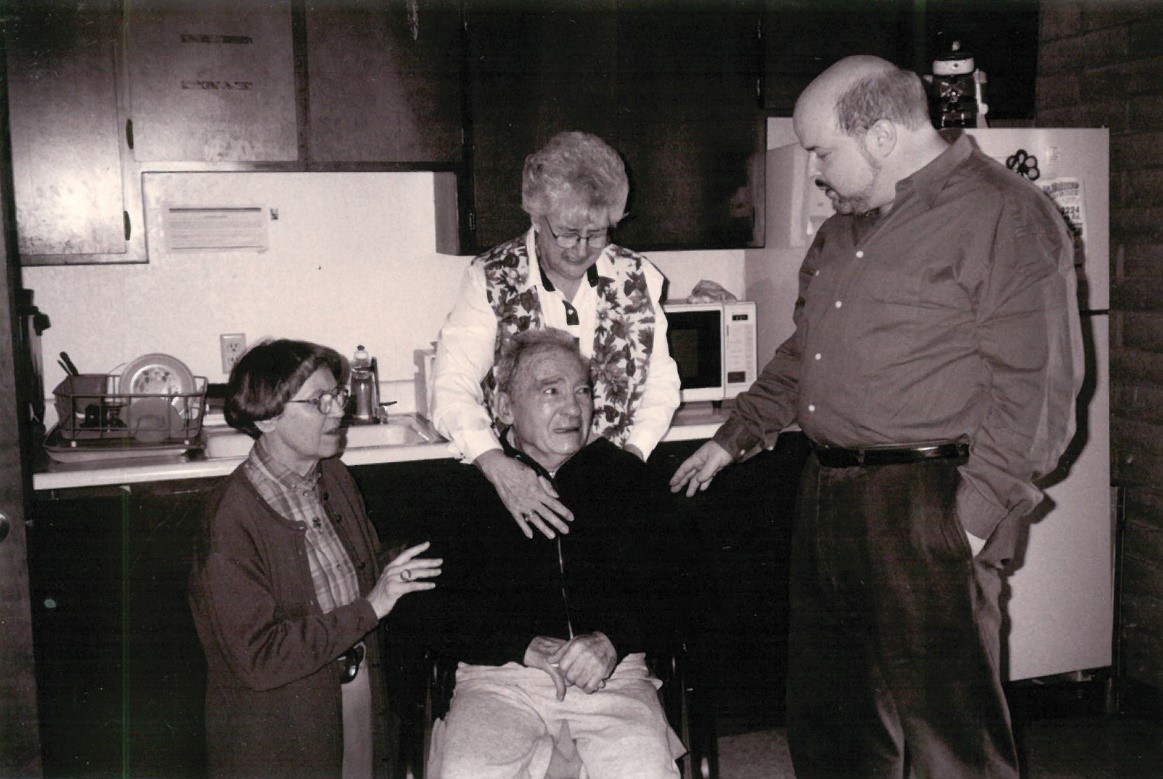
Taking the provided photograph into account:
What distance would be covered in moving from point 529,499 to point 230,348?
5.04 feet

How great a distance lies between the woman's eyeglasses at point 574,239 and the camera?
2.34 metres

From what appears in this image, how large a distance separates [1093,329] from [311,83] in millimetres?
2447

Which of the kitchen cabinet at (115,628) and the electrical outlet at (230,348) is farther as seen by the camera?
the electrical outlet at (230,348)

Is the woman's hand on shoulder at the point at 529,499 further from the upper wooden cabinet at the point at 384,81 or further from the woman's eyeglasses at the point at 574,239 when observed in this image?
the upper wooden cabinet at the point at 384,81

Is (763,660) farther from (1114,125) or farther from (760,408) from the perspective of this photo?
(1114,125)

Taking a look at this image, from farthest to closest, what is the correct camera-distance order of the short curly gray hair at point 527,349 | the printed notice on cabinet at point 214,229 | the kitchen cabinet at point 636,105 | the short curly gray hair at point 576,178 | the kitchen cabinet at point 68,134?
1. the printed notice on cabinet at point 214,229
2. the kitchen cabinet at point 636,105
3. the kitchen cabinet at point 68,134
4. the short curly gray hair at point 576,178
5. the short curly gray hair at point 527,349

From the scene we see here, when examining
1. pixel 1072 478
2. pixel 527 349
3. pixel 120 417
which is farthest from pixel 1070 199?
pixel 120 417

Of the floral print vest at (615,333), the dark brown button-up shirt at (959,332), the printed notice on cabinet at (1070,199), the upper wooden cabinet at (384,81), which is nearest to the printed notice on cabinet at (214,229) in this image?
the upper wooden cabinet at (384,81)

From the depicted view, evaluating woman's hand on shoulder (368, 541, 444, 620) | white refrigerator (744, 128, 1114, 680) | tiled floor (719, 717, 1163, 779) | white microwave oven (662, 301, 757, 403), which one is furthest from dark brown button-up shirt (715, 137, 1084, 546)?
tiled floor (719, 717, 1163, 779)

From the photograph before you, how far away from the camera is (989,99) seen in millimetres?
3395

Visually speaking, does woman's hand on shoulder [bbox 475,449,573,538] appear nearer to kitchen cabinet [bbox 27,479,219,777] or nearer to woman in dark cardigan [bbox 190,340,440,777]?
woman in dark cardigan [bbox 190,340,440,777]

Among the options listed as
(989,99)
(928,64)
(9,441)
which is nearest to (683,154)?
(928,64)

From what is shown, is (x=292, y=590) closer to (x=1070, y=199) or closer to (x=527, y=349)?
(x=527, y=349)

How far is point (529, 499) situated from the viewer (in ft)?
6.83
